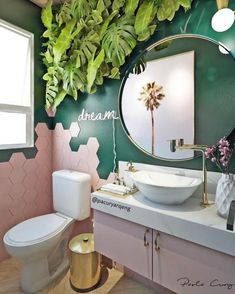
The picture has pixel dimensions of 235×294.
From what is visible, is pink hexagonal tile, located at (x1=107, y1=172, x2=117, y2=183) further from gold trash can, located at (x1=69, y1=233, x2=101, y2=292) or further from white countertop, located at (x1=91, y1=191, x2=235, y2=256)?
gold trash can, located at (x1=69, y1=233, x2=101, y2=292)

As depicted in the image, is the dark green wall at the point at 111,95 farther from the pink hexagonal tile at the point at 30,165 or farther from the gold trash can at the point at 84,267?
the gold trash can at the point at 84,267

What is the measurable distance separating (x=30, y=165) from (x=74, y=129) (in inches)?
22.4

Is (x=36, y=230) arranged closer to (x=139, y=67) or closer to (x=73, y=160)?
(x=73, y=160)

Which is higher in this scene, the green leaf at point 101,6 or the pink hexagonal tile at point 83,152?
the green leaf at point 101,6

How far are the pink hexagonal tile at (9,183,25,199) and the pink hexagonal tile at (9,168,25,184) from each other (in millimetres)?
40

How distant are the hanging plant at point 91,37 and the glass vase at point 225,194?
1.07 m

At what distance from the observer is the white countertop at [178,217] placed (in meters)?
0.92

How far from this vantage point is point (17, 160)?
194 centimetres

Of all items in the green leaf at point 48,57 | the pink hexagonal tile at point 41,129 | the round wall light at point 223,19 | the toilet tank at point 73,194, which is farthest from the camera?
the pink hexagonal tile at point 41,129

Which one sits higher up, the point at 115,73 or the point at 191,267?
the point at 115,73

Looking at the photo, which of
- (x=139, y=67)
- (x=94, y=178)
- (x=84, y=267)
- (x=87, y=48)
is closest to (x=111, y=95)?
(x=139, y=67)

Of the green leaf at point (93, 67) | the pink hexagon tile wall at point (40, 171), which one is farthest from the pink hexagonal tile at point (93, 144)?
the green leaf at point (93, 67)

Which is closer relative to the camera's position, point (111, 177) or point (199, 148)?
point (199, 148)

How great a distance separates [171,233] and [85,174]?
967mm
